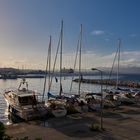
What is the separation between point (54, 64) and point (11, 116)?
16217 mm

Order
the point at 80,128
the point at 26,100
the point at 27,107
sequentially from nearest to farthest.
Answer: the point at 80,128 → the point at 27,107 → the point at 26,100

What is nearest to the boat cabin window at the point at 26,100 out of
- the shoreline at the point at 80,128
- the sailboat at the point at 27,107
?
the sailboat at the point at 27,107

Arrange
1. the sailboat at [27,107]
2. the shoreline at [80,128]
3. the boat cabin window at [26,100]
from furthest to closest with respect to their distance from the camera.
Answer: the boat cabin window at [26,100] < the sailboat at [27,107] < the shoreline at [80,128]

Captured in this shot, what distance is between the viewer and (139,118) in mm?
33656

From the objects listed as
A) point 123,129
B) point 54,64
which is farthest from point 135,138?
point 54,64

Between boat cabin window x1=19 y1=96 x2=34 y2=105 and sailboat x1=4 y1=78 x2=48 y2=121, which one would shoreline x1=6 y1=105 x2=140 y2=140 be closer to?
sailboat x1=4 y1=78 x2=48 y2=121

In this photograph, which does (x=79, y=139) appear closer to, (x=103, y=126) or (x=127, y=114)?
(x=103, y=126)

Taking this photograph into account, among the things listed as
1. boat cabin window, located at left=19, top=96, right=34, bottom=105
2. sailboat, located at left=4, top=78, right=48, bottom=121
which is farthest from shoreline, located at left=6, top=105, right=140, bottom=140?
boat cabin window, located at left=19, top=96, right=34, bottom=105

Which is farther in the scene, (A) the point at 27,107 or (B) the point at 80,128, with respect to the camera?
(A) the point at 27,107

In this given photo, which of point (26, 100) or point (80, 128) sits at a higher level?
point (26, 100)

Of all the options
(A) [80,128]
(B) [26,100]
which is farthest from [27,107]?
(A) [80,128]

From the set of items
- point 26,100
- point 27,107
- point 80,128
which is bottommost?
point 80,128

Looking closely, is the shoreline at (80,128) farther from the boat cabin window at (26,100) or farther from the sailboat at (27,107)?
the boat cabin window at (26,100)

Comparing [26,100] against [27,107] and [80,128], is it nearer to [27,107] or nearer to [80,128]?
[27,107]
